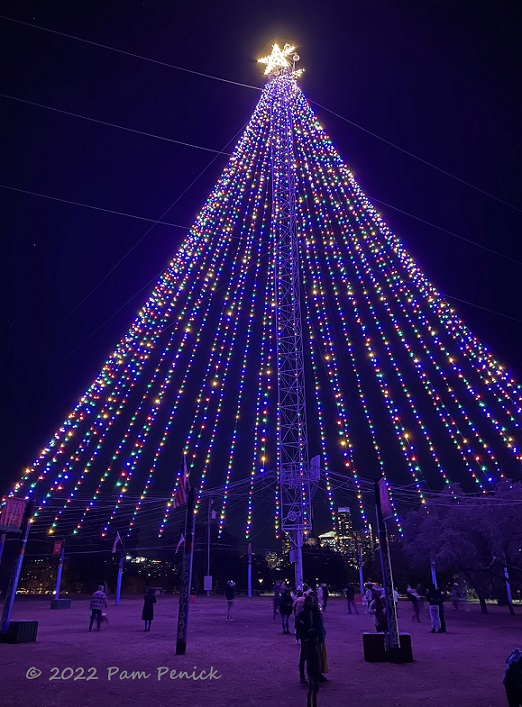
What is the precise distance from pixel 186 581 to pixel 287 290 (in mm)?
15313

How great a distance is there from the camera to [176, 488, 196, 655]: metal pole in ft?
31.2

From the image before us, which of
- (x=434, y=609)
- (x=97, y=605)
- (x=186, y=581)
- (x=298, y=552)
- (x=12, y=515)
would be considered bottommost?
(x=434, y=609)

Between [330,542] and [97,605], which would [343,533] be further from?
[97,605]

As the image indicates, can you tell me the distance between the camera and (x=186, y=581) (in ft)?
32.6

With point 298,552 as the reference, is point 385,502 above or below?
above

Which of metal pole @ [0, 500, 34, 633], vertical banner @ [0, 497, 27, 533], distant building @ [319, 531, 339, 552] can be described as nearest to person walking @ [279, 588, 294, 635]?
metal pole @ [0, 500, 34, 633]

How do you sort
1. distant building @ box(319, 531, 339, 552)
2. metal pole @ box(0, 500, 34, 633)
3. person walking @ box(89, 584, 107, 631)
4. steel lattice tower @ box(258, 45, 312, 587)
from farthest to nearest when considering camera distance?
distant building @ box(319, 531, 339, 552)
steel lattice tower @ box(258, 45, 312, 587)
person walking @ box(89, 584, 107, 631)
metal pole @ box(0, 500, 34, 633)

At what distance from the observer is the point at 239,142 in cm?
1966

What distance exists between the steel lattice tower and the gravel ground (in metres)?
8.42

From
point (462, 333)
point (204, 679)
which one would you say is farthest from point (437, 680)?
point (462, 333)

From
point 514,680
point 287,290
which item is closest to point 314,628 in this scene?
point 514,680

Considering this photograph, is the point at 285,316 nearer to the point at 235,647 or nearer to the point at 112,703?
the point at 235,647

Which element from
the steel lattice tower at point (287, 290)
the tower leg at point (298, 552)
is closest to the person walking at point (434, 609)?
the tower leg at point (298, 552)

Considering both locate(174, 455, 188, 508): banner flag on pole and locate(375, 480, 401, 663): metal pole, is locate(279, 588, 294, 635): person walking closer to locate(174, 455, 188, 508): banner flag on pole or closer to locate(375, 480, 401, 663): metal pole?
locate(174, 455, 188, 508): banner flag on pole
